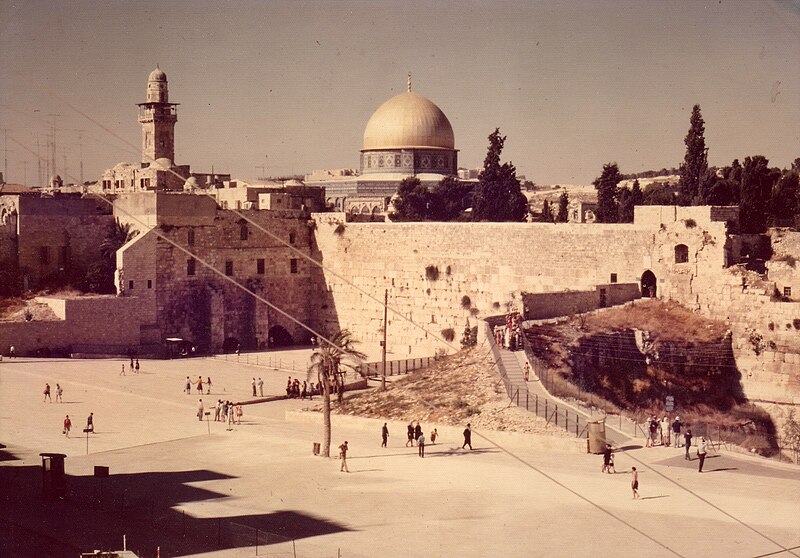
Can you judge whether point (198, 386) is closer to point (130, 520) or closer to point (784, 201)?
point (130, 520)

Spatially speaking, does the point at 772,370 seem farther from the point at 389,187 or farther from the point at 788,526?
the point at 389,187

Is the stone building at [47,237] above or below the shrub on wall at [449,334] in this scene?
above

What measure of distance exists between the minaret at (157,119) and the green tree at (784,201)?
113ft

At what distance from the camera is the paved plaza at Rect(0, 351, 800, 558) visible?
18.5 meters

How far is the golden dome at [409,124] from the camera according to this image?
2682 inches

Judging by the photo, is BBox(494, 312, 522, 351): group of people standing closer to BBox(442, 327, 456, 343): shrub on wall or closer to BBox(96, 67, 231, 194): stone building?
BBox(442, 327, 456, 343): shrub on wall

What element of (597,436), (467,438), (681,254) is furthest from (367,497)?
(681,254)

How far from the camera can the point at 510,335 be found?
3206 cm

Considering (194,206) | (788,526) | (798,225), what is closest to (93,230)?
(194,206)

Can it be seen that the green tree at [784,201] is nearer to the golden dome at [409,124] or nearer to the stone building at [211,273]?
the stone building at [211,273]

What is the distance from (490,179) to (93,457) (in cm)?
2793

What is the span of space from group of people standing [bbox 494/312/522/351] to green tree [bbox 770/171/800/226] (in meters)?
12.8

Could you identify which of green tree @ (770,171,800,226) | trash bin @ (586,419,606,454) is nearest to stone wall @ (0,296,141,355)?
trash bin @ (586,419,606,454)

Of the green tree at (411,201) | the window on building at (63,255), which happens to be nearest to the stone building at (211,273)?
the window on building at (63,255)
